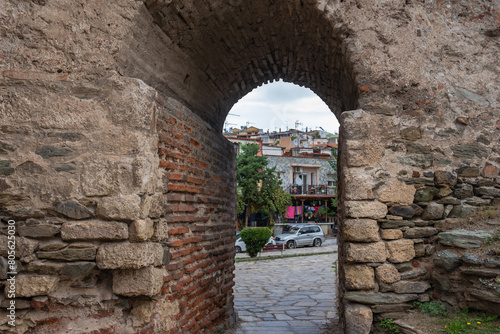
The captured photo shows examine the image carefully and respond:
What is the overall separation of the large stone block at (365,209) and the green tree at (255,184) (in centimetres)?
1931

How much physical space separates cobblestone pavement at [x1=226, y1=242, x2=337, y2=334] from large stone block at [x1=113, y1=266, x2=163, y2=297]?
2458mm

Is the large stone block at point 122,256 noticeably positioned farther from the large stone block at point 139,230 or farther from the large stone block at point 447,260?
the large stone block at point 447,260

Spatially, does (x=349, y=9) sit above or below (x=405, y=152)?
above

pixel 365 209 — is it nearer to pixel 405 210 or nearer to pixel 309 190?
pixel 405 210

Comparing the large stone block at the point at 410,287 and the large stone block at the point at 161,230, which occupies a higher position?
the large stone block at the point at 161,230

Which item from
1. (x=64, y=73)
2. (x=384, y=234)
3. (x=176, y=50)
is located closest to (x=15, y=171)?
(x=64, y=73)

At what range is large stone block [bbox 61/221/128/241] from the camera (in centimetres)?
242

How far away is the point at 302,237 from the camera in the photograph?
19.2 m

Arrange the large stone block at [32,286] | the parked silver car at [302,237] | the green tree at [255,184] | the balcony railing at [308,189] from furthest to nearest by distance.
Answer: the balcony railing at [308,189] < the green tree at [255,184] < the parked silver car at [302,237] < the large stone block at [32,286]

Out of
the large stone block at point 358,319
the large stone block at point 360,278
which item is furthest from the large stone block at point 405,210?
the large stone block at point 358,319

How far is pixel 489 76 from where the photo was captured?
3.41 m

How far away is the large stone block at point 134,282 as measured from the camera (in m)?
2.45

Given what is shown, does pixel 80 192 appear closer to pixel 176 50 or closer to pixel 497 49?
pixel 176 50

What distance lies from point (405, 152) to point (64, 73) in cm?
276
